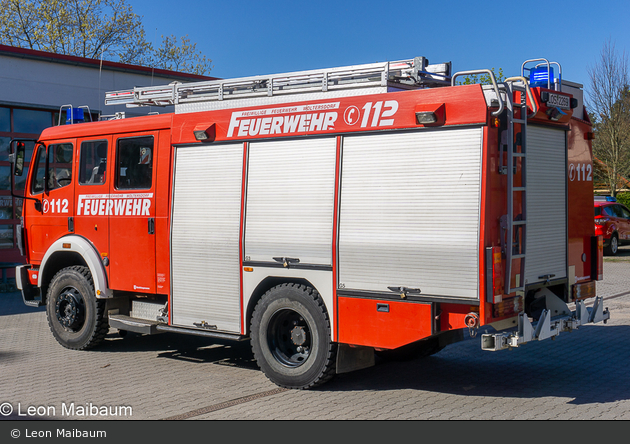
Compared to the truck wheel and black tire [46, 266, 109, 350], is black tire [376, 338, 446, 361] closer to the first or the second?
the truck wheel

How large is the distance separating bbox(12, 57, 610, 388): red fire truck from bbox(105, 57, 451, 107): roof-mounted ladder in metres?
0.02

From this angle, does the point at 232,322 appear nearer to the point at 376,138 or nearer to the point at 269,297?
the point at 269,297

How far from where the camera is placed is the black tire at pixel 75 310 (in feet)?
28.1

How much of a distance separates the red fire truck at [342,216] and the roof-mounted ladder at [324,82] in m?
0.02

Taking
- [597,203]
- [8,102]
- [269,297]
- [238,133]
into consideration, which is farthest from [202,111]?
[597,203]

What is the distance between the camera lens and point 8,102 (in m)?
15.8

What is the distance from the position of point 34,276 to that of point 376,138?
587 cm

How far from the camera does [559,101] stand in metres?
6.49

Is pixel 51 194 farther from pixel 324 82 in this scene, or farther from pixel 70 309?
pixel 324 82

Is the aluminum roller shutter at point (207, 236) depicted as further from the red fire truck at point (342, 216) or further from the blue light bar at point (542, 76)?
the blue light bar at point (542, 76)

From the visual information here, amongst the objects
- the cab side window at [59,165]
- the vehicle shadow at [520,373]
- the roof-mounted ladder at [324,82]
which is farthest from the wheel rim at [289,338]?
the cab side window at [59,165]

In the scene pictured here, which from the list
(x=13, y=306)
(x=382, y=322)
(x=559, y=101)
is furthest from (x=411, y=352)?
(x=13, y=306)

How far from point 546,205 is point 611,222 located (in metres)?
16.8

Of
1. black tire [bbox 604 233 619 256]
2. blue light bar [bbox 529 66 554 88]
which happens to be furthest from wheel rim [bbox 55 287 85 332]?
black tire [bbox 604 233 619 256]
